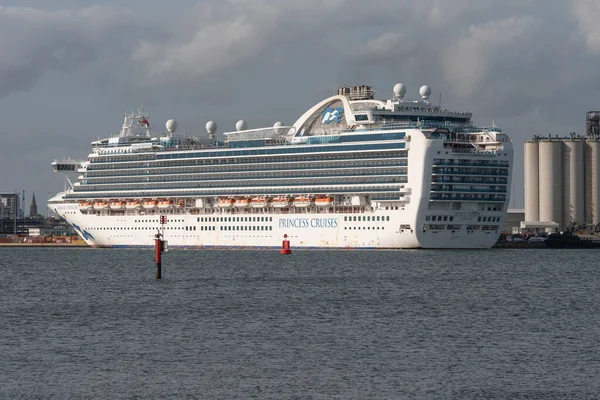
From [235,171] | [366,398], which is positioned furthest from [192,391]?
[235,171]

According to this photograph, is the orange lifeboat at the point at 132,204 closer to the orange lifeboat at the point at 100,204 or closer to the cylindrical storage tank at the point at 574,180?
the orange lifeboat at the point at 100,204

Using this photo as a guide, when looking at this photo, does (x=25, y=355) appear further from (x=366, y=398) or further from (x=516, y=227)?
(x=516, y=227)

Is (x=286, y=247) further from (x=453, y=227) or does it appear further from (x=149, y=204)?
(x=149, y=204)

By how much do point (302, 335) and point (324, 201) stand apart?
70265 millimetres

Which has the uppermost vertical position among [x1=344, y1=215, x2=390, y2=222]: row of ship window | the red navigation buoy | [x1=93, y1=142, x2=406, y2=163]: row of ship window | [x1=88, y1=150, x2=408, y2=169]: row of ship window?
[x1=93, y1=142, x2=406, y2=163]: row of ship window

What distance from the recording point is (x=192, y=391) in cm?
3734

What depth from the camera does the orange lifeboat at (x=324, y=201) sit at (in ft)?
390

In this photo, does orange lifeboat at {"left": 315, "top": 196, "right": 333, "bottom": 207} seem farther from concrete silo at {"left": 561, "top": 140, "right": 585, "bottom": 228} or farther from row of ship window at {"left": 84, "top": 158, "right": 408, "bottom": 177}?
concrete silo at {"left": 561, "top": 140, "right": 585, "bottom": 228}

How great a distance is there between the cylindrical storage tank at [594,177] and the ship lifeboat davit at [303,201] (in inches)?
2761

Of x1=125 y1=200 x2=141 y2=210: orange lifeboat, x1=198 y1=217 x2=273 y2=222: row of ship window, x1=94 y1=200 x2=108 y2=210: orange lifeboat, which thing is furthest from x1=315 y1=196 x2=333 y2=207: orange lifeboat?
x1=94 y1=200 x2=108 y2=210: orange lifeboat

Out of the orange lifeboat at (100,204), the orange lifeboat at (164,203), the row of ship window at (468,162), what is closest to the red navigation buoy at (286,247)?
Result: the row of ship window at (468,162)

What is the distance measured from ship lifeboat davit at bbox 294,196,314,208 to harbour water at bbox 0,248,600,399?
33.8 meters

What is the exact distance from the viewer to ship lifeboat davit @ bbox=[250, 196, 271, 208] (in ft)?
410

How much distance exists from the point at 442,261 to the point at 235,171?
38273 mm
